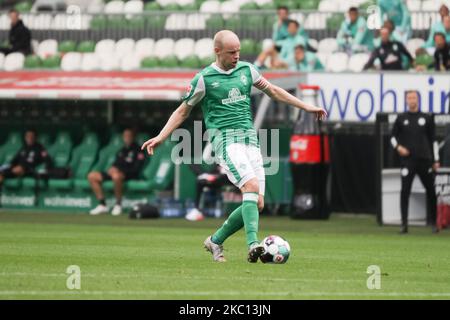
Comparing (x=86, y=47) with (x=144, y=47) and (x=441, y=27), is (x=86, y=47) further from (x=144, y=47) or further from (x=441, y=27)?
(x=441, y=27)

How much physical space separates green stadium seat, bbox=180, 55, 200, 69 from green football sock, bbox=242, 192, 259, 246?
46.8 ft

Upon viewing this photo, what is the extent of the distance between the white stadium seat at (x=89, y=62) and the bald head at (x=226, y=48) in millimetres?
15546

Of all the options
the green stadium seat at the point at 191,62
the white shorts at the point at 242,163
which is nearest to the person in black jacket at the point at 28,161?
the green stadium seat at the point at 191,62

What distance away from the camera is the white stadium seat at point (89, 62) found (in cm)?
2771

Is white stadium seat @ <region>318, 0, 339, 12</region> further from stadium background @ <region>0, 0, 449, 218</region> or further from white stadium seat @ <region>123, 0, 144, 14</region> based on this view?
white stadium seat @ <region>123, 0, 144, 14</region>

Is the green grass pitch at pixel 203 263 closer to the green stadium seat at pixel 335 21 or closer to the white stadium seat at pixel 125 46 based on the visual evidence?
the green stadium seat at pixel 335 21

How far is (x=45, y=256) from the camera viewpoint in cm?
1370

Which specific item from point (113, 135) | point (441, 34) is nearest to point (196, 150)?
point (113, 135)

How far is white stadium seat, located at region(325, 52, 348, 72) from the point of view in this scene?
25.4m

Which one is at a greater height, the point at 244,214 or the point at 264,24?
the point at 264,24

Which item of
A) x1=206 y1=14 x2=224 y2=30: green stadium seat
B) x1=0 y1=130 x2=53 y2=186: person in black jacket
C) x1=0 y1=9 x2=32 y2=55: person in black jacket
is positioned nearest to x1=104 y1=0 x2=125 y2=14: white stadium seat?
x1=0 y1=9 x2=32 y2=55: person in black jacket

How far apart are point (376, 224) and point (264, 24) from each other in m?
7.55

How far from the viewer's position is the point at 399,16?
2544 cm

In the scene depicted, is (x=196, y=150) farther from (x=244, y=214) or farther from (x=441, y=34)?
(x=244, y=214)
